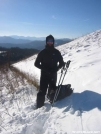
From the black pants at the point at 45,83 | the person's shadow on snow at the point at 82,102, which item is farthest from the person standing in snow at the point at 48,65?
the person's shadow on snow at the point at 82,102

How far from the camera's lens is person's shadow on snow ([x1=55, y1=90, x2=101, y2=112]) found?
376 centimetres

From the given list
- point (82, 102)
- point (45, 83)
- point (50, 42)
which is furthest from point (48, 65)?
point (82, 102)

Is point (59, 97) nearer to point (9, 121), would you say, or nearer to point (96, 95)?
point (96, 95)

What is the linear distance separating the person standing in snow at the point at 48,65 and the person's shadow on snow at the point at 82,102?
544 mm

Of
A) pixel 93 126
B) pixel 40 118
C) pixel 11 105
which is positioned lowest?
pixel 11 105

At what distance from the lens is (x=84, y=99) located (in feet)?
13.8

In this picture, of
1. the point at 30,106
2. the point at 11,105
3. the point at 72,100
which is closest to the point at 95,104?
the point at 72,100

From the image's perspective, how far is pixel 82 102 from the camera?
411cm

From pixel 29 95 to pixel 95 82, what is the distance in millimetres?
2625

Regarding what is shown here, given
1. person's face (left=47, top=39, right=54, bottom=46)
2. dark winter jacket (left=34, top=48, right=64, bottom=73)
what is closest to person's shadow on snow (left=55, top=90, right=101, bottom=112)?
dark winter jacket (left=34, top=48, right=64, bottom=73)

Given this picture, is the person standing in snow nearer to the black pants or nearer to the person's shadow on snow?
the black pants

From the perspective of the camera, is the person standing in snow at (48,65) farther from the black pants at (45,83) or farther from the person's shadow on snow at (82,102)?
the person's shadow on snow at (82,102)

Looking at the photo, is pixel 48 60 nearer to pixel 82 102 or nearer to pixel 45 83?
pixel 45 83

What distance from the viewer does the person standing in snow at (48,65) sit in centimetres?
475
